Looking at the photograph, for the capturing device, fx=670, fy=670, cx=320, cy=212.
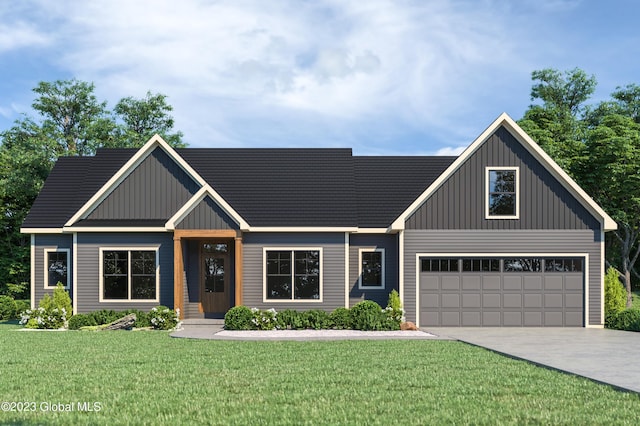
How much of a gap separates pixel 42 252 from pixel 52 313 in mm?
3395

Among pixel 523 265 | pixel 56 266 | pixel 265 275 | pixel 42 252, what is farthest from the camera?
pixel 56 266

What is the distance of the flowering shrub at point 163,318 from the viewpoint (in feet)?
75.6

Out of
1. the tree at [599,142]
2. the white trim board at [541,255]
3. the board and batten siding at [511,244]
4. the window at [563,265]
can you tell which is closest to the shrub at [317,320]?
the board and batten siding at [511,244]

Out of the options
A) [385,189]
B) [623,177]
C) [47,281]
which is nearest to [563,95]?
[623,177]

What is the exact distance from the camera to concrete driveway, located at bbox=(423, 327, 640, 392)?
12.9m

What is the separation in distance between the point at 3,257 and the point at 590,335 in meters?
32.4

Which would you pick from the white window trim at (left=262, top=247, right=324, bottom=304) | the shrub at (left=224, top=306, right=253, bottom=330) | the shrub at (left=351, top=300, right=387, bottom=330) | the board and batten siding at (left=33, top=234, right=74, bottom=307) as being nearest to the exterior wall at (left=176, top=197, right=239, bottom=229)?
the white window trim at (left=262, top=247, right=324, bottom=304)

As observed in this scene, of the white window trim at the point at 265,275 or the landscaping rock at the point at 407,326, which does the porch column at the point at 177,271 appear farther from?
the landscaping rock at the point at 407,326

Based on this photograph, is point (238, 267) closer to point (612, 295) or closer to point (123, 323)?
point (123, 323)

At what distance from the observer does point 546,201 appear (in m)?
24.3

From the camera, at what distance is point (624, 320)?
23.4 m

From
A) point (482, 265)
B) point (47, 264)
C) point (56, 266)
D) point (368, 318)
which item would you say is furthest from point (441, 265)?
point (47, 264)

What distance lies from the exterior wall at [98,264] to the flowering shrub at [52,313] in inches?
23.9

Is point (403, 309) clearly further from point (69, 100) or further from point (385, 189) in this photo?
point (69, 100)
